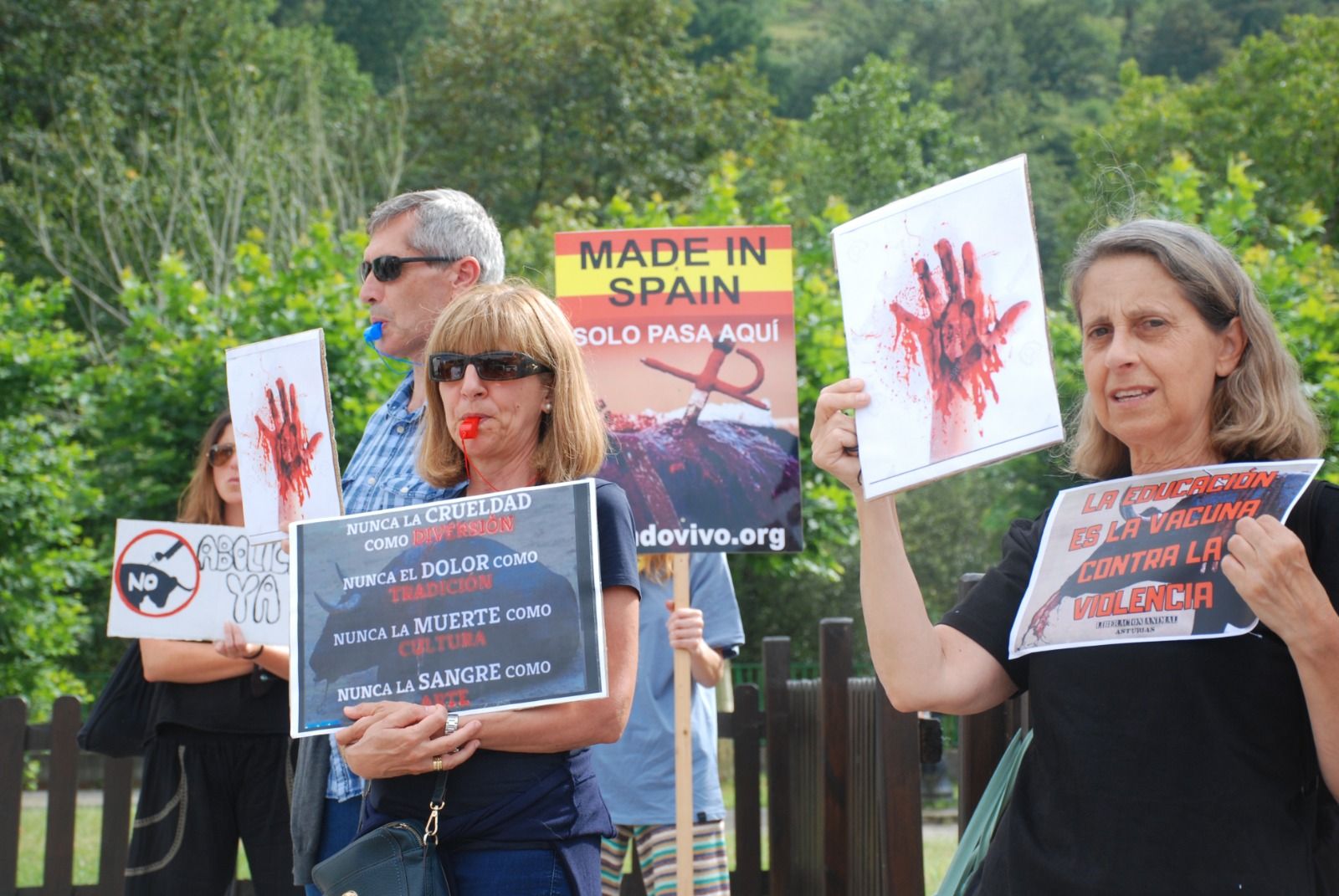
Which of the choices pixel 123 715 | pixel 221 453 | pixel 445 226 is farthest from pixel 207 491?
pixel 445 226

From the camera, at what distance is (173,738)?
13.9 feet

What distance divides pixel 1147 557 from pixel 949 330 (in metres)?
0.48

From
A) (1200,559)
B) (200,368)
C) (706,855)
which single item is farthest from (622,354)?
(200,368)

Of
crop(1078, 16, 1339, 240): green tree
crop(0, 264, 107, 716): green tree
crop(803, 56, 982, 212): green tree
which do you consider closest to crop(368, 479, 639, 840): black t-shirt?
crop(0, 264, 107, 716): green tree

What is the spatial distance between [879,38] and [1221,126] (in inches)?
978

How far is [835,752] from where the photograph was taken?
4.87m

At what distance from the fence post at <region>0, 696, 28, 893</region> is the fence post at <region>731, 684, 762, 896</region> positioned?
317 cm

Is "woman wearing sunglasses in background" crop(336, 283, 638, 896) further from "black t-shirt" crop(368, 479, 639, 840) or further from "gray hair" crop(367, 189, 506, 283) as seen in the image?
"gray hair" crop(367, 189, 506, 283)

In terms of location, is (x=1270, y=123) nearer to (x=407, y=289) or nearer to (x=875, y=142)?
(x=875, y=142)

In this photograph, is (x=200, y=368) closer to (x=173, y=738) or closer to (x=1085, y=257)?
(x=173, y=738)

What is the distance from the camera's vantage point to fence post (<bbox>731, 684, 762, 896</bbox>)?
18.0ft

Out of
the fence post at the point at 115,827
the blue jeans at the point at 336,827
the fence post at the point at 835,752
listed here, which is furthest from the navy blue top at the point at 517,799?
the fence post at the point at 115,827

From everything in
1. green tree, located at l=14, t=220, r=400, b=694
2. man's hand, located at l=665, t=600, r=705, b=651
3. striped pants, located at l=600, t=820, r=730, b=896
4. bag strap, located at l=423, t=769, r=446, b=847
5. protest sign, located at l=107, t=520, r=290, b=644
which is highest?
green tree, located at l=14, t=220, r=400, b=694

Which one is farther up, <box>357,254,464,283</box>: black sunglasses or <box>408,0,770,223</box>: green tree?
<box>408,0,770,223</box>: green tree
